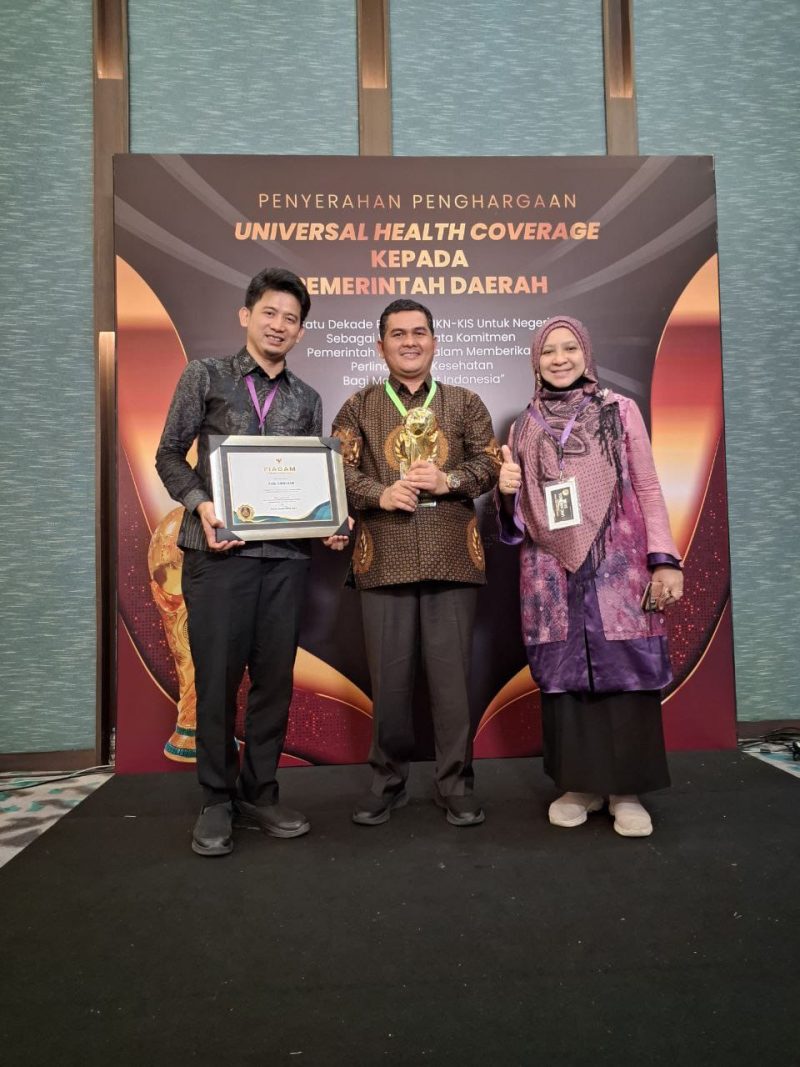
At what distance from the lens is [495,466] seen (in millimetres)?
Answer: 2270

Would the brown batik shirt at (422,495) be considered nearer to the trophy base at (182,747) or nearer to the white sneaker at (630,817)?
the white sneaker at (630,817)

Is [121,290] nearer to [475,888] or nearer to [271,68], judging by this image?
[271,68]

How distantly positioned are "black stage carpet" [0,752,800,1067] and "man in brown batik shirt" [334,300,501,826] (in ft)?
0.66

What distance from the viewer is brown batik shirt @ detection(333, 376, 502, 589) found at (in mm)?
2178

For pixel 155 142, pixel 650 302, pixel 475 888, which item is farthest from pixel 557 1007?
pixel 155 142

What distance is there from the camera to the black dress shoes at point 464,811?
6.98 feet

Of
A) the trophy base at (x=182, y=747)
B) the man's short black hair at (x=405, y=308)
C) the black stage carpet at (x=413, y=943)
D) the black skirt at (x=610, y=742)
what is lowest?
the black stage carpet at (x=413, y=943)

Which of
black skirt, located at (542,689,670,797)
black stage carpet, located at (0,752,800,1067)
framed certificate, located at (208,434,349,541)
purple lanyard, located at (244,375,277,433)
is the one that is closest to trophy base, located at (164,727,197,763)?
black stage carpet, located at (0,752,800,1067)

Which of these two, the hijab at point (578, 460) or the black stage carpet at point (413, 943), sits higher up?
the hijab at point (578, 460)

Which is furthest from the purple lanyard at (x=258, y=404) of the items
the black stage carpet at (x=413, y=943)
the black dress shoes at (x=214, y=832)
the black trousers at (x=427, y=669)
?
the black stage carpet at (x=413, y=943)

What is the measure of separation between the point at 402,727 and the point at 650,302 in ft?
6.61

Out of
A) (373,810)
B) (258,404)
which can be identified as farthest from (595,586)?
(258,404)

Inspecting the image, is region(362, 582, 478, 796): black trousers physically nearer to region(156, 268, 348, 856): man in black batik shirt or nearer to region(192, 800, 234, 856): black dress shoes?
region(156, 268, 348, 856): man in black batik shirt

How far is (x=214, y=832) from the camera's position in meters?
1.98
